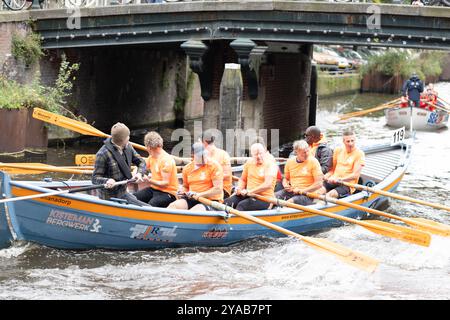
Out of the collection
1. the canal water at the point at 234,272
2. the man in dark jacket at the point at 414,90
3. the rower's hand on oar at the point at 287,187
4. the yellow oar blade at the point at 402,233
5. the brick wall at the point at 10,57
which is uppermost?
the brick wall at the point at 10,57

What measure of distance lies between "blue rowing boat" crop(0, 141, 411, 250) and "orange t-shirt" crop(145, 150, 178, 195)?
78 cm

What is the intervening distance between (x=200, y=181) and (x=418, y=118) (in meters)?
18.8

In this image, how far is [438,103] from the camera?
104 feet

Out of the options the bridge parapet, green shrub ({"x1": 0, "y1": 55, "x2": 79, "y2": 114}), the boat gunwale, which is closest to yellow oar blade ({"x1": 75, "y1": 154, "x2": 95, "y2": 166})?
the boat gunwale

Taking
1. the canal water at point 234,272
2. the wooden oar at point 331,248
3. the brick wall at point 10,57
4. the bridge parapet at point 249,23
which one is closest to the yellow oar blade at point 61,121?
the wooden oar at point 331,248

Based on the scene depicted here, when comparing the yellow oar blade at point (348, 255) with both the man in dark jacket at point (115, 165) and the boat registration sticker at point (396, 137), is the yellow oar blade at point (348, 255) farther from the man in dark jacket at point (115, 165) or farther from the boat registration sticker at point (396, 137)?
the boat registration sticker at point (396, 137)

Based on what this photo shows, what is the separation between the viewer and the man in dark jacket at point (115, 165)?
39.2 ft

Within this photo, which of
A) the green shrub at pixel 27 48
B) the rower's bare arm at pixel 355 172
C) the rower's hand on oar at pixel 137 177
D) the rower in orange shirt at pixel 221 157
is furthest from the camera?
the green shrub at pixel 27 48

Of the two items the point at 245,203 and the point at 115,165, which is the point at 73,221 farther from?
the point at 245,203

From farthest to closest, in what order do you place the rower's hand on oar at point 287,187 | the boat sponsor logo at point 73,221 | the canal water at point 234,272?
the rower's hand on oar at point 287,187 → the boat sponsor logo at point 73,221 → the canal water at point 234,272

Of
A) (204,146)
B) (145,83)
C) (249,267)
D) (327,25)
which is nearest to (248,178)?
(204,146)

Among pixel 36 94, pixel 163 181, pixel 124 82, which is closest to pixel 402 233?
pixel 163 181

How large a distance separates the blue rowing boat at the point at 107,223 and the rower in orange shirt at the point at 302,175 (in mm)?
501

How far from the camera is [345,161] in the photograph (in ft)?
49.5
